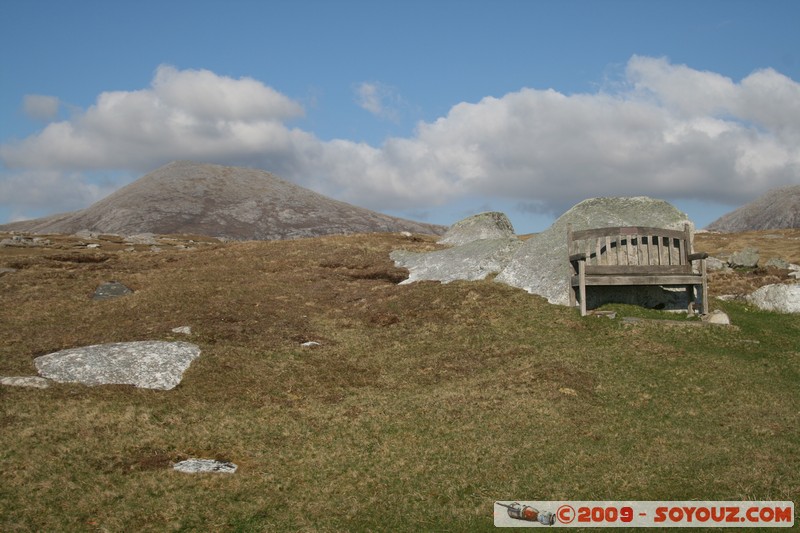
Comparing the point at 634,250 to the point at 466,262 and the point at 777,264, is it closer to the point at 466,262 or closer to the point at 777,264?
the point at 466,262

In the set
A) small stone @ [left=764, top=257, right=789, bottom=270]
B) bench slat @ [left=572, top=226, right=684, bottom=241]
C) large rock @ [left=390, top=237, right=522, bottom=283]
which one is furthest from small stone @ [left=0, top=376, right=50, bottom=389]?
small stone @ [left=764, top=257, right=789, bottom=270]

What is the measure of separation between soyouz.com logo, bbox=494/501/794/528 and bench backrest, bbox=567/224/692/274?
18424 mm

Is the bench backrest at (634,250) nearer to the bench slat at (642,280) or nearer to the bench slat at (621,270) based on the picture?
the bench slat at (621,270)

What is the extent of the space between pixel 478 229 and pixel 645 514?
47.0 metres

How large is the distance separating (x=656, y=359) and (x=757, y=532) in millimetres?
13139

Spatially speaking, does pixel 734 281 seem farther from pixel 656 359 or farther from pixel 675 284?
pixel 656 359

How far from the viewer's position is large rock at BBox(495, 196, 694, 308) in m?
33.4

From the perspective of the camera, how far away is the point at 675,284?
1249 inches

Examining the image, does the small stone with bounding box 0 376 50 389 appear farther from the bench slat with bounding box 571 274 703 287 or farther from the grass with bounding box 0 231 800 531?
the bench slat with bounding box 571 274 703 287

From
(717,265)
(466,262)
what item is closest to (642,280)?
(466,262)

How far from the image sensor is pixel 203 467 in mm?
16109

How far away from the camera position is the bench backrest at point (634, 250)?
31438mm

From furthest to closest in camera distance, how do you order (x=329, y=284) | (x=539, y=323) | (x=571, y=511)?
(x=329, y=284)
(x=539, y=323)
(x=571, y=511)

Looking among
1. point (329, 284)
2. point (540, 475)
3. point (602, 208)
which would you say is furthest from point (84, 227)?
point (540, 475)
